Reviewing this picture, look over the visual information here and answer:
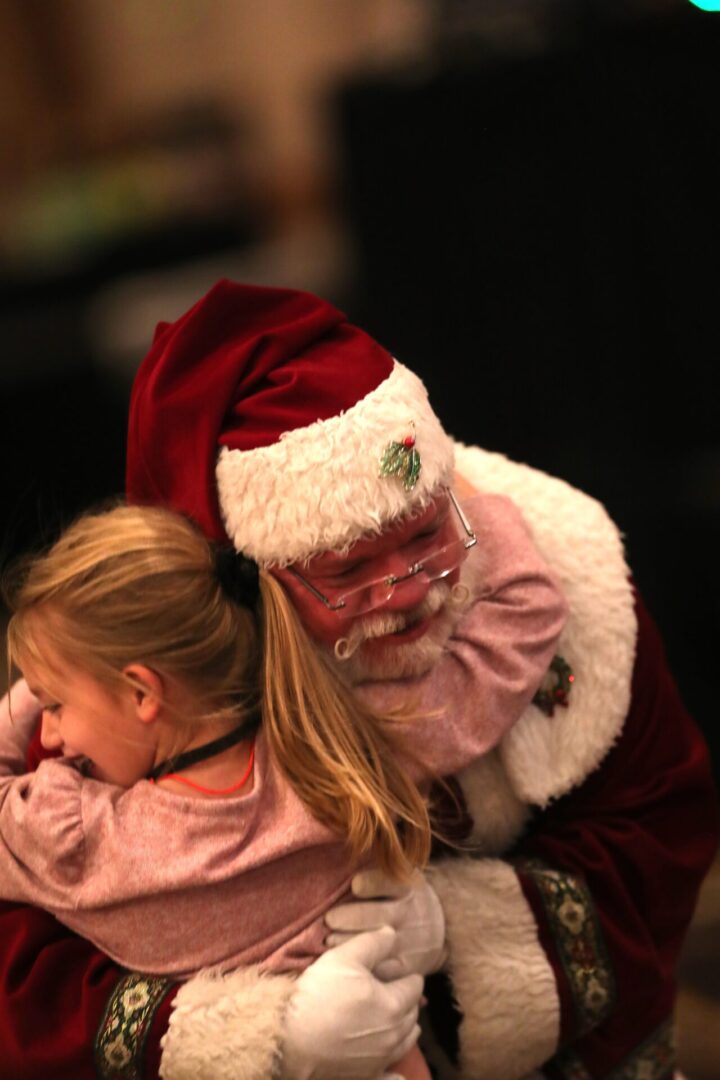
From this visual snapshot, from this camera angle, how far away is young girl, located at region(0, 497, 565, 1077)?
1.19m

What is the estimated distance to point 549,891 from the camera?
139 centimetres

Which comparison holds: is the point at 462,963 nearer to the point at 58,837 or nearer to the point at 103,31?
the point at 58,837

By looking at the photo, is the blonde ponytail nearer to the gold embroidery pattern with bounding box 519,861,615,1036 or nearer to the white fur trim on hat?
the white fur trim on hat

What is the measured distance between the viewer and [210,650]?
121 cm

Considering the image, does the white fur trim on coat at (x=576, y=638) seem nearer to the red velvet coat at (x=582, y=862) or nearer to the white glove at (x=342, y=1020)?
the red velvet coat at (x=582, y=862)

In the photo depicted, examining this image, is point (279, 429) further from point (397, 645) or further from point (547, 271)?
point (547, 271)

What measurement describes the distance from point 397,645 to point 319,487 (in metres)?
0.18

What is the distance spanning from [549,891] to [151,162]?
2.64 m

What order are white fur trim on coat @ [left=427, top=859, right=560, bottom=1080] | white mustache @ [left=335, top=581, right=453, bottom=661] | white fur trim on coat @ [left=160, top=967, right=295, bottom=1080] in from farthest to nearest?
white fur trim on coat @ [left=427, top=859, right=560, bottom=1080], white mustache @ [left=335, top=581, right=453, bottom=661], white fur trim on coat @ [left=160, top=967, right=295, bottom=1080]

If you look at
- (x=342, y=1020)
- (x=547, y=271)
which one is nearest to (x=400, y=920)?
(x=342, y=1020)

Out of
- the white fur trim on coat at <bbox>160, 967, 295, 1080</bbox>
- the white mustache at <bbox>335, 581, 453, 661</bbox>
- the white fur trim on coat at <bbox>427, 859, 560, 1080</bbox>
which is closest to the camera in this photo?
the white fur trim on coat at <bbox>160, 967, 295, 1080</bbox>

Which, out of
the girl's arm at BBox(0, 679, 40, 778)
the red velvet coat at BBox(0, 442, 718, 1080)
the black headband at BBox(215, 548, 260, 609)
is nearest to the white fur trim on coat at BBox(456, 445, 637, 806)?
the red velvet coat at BBox(0, 442, 718, 1080)

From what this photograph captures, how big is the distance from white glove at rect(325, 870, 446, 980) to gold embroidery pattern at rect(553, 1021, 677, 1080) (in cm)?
22

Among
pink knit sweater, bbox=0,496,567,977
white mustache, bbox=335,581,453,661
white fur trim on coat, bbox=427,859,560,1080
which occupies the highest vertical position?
white mustache, bbox=335,581,453,661
